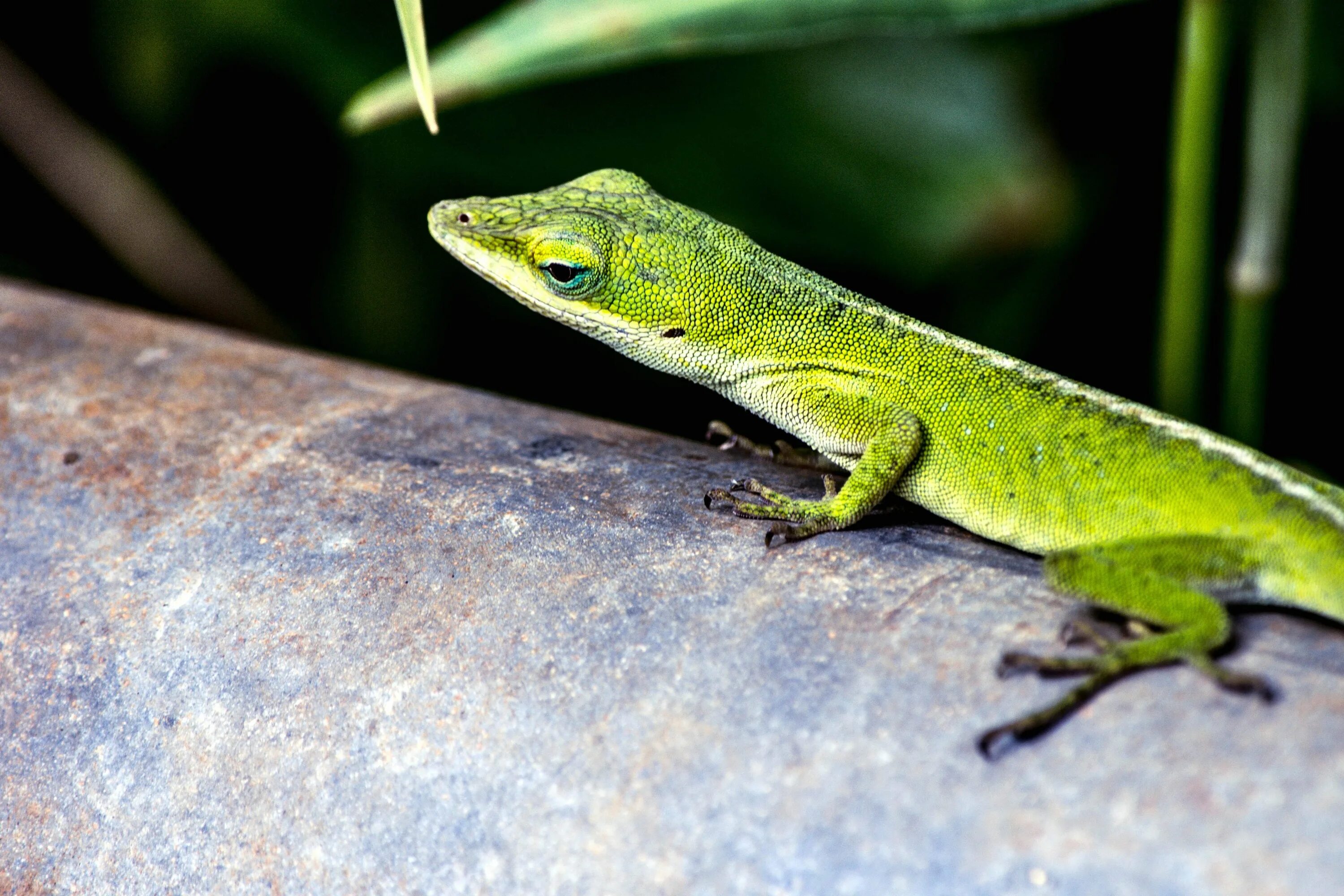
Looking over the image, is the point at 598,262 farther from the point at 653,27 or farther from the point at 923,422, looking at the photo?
the point at 923,422

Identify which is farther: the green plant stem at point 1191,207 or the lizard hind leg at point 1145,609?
the green plant stem at point 1191,207

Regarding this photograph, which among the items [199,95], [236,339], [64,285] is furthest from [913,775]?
[64,285]

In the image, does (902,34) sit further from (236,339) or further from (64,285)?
(64,285)

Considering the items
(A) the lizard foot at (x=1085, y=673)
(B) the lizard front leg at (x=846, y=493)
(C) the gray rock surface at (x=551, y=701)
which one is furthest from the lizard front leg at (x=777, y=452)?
(A) the lizard foot at (x=1085, y=673)

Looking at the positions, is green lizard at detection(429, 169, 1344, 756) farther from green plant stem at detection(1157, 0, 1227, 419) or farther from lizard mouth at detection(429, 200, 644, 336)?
green plant stem at detection(1157, 0, 1227, 419)

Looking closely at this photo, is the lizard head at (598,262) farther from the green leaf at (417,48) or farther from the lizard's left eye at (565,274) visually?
the green leaf at (417,48)

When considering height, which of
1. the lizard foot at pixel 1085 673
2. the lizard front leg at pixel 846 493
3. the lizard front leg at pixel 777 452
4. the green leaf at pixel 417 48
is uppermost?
the green leaf at pixel 417 48

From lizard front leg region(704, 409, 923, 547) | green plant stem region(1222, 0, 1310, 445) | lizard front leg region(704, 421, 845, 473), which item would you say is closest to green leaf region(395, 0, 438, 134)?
lizard front leg region(704, 409, 923, 547)
